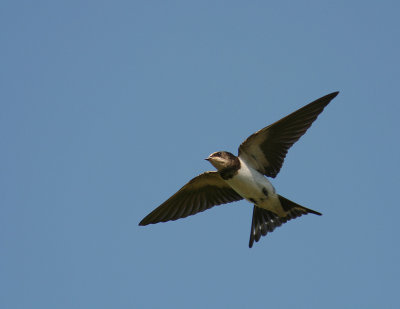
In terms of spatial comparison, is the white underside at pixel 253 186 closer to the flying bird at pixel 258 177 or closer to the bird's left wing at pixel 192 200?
the flying bird at pixel 258 177

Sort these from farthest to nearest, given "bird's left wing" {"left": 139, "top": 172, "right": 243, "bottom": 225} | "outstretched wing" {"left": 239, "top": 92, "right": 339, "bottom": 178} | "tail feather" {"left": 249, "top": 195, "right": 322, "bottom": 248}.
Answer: "bird's left wing" {"left": 139, "top": 172, "right": 243, "bottom": 225}
"tail feather" {"left": 249, "top": 195, "right": 322, "bottom": 248}
"outstretched wing" {"left": 239, "top": 92, "right": 339, "bottom": 178}

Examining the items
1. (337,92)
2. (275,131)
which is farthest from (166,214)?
(337,92)

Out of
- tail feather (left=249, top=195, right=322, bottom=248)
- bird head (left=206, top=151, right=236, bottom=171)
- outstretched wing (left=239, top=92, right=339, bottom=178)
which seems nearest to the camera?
bird head (left=206, top=151, right=236, bottom=171)

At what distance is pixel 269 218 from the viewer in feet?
24.8

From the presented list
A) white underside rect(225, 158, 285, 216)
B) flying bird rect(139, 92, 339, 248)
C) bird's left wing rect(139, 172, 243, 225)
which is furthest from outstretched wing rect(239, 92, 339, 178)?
bird's left wing rect(139, 172, 243, 225)

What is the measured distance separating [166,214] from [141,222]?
0.89 ft

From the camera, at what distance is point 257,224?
759cm

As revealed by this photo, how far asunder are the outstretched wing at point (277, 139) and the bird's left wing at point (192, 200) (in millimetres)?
554

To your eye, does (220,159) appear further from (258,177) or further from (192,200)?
(192,200)

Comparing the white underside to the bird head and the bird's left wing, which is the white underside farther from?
the bird's left wing

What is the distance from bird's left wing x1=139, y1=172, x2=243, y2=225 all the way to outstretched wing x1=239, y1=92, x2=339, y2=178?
55 centimetres

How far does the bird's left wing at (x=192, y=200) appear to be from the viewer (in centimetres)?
788

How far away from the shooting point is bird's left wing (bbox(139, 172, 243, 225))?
788cm

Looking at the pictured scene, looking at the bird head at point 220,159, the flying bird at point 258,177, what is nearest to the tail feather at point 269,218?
the flying bird at point 258,177
